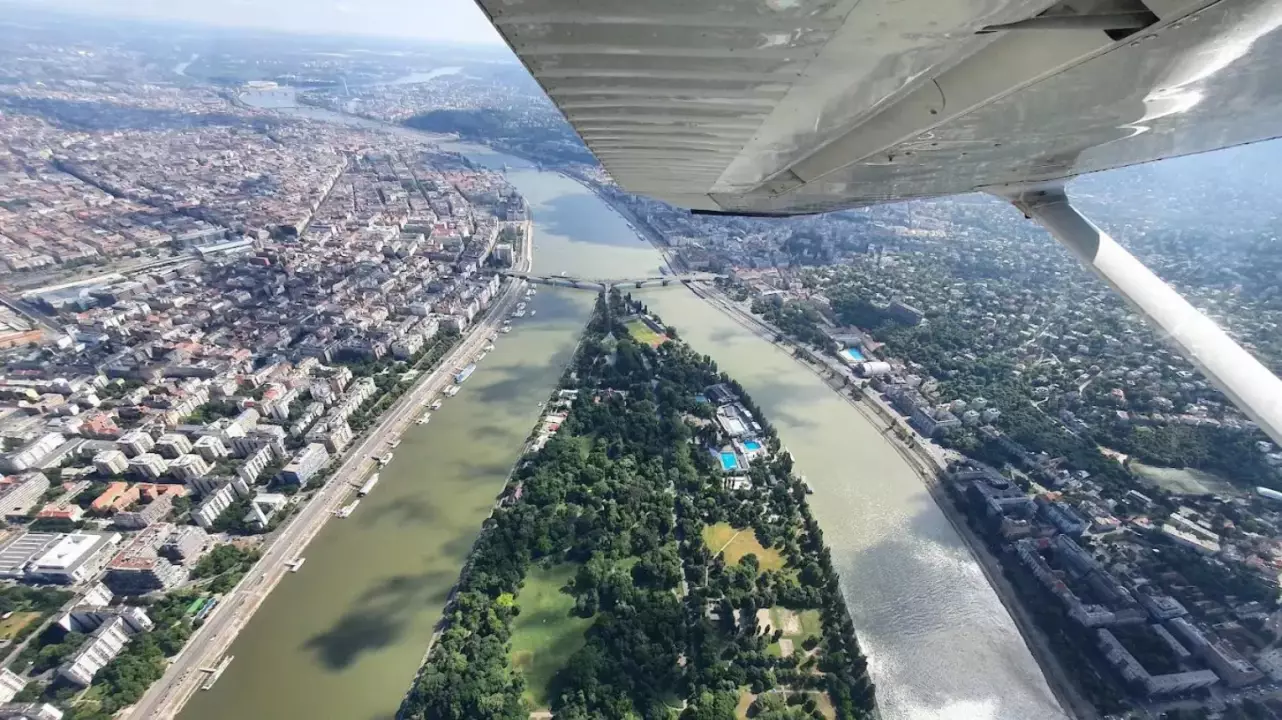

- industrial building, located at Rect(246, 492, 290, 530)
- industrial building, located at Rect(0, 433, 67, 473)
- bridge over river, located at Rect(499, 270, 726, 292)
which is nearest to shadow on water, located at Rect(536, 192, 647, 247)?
bridge over river, located at Rect(499, 270, 726, 292)

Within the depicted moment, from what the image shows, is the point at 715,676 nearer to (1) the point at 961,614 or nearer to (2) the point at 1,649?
(1) the point at 961,614

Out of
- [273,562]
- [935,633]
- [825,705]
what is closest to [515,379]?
[273,562]

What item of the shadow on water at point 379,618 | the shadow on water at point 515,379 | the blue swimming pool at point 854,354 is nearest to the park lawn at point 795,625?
the shadow on water at point 379,618

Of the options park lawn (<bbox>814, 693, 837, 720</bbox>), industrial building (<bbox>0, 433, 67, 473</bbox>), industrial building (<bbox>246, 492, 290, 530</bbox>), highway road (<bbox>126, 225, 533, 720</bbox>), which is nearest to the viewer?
park lawn (<bbox>814, 693, 837, 720</bbox>)

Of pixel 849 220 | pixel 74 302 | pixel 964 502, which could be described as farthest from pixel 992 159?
pixel 849 220

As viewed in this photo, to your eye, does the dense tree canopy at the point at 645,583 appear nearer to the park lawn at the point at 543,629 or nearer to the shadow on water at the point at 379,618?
the park lawn at the point at 543,629

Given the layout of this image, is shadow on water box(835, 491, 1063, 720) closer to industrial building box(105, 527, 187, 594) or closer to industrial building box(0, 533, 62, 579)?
industrial building box(105, 527, 187, 594)

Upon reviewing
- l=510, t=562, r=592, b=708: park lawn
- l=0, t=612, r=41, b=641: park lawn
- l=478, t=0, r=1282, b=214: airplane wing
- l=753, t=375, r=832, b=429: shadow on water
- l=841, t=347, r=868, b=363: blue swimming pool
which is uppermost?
l=478, t=0, r=1282, b=214: airplane wing
